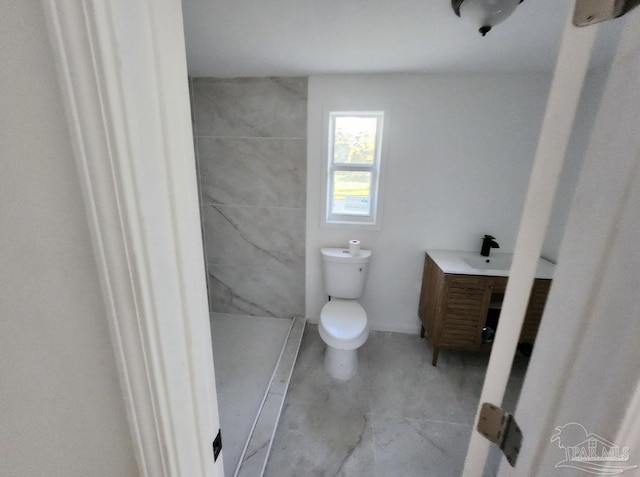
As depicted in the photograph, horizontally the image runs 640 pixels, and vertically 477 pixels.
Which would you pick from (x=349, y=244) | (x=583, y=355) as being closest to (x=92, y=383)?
(x=583, y=355)

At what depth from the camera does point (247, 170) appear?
2191 mm

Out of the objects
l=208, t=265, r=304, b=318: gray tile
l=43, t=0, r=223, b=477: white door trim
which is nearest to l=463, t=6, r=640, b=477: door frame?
l=43, t=0, r=223, b=477: white door trim

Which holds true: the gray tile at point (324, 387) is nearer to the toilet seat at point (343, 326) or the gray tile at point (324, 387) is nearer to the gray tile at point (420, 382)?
the gray tile at point (420, 382)

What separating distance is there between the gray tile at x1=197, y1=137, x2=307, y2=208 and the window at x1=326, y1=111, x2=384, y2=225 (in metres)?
0.25

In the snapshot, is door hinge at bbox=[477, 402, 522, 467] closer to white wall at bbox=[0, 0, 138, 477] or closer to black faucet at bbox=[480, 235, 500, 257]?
white wall at bbox=[0, 0, 138, 477]

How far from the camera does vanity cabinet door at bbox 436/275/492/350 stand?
1.74 m

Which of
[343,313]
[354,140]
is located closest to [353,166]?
[354,140]

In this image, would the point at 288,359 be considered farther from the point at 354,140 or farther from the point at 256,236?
the point at 354,140

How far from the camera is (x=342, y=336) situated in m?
1.70

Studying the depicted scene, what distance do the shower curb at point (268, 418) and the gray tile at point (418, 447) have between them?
582 millimetres

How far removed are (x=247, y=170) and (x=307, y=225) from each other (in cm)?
68

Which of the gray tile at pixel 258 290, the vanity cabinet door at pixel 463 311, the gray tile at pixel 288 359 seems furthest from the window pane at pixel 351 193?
the gray tile at pixel 288 359

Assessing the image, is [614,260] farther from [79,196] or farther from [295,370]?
[295,370]

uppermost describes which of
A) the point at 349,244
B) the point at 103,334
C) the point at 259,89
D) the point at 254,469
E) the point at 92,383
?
A: the point at 259,89
